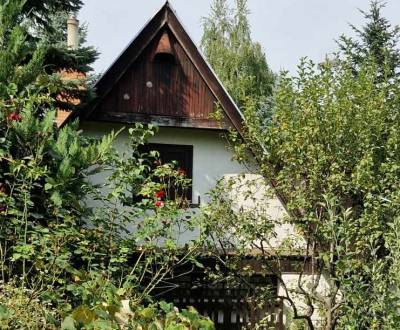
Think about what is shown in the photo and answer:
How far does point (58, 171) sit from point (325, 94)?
4.27 metres

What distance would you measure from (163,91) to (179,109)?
44cm

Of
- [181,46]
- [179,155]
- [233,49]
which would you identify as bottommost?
[179,155]

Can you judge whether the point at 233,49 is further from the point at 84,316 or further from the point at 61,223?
the point at 84,316

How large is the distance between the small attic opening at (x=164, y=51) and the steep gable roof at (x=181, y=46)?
14 centimetres

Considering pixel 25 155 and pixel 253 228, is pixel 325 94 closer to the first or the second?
pixel 253 228

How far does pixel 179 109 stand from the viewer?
10.5 meters

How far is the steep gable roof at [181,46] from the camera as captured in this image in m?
9.94

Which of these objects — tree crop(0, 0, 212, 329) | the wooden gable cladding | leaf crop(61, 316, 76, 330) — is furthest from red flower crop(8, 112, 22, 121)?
the wooden gable cladding

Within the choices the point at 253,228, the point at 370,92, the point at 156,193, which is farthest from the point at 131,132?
the point at 370,92

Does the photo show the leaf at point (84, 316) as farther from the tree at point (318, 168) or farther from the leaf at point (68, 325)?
the tree at point (318, 168)

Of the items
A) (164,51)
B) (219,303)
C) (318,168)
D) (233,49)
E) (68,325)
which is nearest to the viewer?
(68,325)

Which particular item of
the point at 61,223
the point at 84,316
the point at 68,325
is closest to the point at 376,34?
the point at 61,223

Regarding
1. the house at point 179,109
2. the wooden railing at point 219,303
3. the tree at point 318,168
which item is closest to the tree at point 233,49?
the house at point 179,109

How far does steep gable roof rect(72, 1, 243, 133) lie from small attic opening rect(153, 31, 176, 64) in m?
0.14
